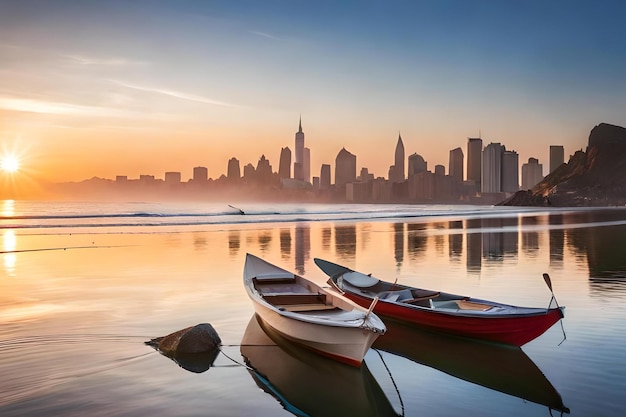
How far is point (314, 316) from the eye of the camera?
11.9 metres

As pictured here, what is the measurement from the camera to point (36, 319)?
15680mm

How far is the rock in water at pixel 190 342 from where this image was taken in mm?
12438

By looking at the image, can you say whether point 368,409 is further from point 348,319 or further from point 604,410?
point 604,410

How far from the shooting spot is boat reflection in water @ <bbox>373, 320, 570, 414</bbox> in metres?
10.5

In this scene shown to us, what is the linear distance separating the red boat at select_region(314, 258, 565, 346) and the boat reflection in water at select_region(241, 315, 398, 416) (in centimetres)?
186

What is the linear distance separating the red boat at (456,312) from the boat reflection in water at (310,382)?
6.11 feet

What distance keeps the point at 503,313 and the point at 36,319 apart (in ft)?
43.8

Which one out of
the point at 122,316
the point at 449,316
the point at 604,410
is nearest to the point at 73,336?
the point at 122,316

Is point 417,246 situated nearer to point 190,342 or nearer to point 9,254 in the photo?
point 190,342

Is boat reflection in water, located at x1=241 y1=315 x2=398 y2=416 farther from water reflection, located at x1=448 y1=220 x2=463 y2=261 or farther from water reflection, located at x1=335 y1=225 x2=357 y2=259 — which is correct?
water reflection, located at x1=448 y1=220 x2=463 y2=261

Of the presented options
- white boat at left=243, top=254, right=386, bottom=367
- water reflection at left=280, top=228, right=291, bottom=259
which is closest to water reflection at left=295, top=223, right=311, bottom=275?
water reflection at left=280, top=228, right=291, bottom=259

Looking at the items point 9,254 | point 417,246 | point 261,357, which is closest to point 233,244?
point 417,246

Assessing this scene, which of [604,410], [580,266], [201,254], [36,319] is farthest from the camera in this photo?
[201,254]

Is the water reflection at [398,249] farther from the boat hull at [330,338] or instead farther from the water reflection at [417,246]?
the boat hull at [330,338]
